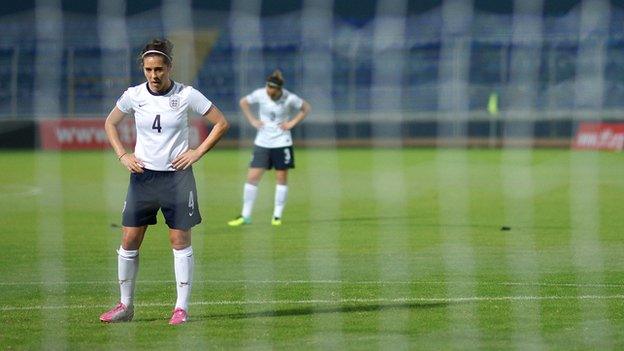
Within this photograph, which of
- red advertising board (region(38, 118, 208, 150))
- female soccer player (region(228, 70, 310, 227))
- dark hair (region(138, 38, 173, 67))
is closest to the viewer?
dark hair (region(138, 38, 173, 67))

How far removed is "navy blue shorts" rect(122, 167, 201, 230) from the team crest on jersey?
44 cm

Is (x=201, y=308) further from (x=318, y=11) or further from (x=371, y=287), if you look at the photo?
(x=318, y=11)

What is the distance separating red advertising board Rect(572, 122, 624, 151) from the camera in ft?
122

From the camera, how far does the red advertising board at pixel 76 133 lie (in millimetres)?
39438

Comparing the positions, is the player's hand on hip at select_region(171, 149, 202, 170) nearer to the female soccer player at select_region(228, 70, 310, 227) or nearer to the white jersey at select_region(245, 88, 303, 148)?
the female soccer player at select_region(228, 70, 310, 227)

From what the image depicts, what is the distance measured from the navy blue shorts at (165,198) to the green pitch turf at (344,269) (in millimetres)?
710

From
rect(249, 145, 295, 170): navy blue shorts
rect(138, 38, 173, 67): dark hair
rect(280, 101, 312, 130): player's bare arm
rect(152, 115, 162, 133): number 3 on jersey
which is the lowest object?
rect(249, 145, 295, 170): navy blue shorts

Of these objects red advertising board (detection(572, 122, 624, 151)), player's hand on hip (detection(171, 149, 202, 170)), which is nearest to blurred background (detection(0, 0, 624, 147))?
red advertising board (detection(572, 122, 624, 151))

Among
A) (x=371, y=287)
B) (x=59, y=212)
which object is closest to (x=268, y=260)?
(x=371, y=287)

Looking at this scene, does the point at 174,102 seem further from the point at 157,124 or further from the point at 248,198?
the point at 248,198

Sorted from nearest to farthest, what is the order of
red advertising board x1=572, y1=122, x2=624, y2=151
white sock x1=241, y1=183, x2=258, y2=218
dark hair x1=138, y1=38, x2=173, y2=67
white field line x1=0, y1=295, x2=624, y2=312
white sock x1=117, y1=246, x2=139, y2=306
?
dark hair x1=138, y1=38, x2=173, y2=67 < white sock x1=117, y1=246, x2=139, y2=306 < white field line x1=0, y1=295, x2=624, y2=312 < white sock x1=241, y1=183, x2=258, y2=218 < red advertising board x1=572, y1=122, x2=624, y2=151

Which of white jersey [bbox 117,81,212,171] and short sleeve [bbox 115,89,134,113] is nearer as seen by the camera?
white jersey [bbox 117,81,212,171]

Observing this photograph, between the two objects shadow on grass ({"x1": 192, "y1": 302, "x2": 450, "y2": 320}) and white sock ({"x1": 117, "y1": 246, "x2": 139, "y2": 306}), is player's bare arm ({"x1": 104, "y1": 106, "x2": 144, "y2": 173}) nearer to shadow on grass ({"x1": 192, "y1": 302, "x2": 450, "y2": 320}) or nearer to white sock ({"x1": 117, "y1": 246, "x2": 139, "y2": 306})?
white sock ({"x1": 117, "y1": 246, "x2": 139, "y2": 306})

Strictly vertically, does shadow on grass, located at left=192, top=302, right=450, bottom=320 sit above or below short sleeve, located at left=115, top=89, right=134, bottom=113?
below
